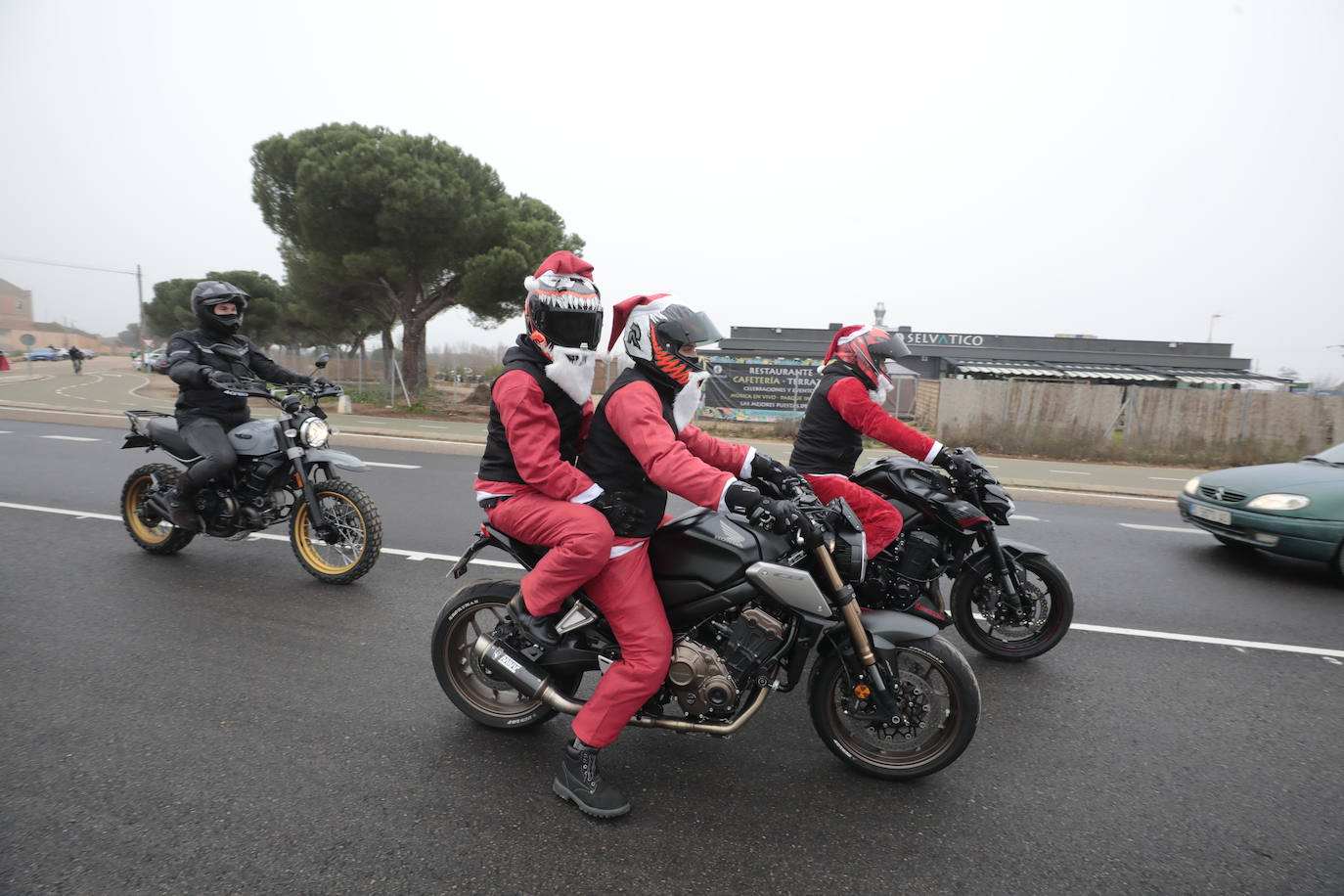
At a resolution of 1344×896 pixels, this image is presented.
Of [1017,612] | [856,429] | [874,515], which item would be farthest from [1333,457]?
[874,515]

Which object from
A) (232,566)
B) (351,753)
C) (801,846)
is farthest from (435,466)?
(801,846)

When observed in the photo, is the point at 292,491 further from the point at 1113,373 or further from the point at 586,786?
the point at 1113,373

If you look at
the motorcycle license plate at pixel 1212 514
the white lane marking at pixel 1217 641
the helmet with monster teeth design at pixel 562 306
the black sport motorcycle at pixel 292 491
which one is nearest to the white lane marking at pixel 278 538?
the black sport motorcycle at pixel 292 491

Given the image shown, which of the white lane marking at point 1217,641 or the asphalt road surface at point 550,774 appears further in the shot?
the white lane marking at point 1217,641

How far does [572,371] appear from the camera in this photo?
2.94 metres

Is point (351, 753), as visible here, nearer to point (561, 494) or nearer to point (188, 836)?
point (188, 836)

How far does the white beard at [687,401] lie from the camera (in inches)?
117

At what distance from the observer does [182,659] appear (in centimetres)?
390

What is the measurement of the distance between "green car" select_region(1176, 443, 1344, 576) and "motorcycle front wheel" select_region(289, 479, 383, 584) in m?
7.37

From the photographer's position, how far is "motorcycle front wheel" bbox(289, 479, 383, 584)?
16.9ft

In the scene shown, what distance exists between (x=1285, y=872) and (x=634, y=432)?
110 inches

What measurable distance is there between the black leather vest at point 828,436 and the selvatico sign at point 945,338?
38272 millimetres

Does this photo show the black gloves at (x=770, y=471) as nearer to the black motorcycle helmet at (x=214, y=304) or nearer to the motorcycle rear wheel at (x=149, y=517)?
the black motorcycle helmet at (x=214, y=304)

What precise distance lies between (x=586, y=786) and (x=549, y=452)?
132 centimetres
